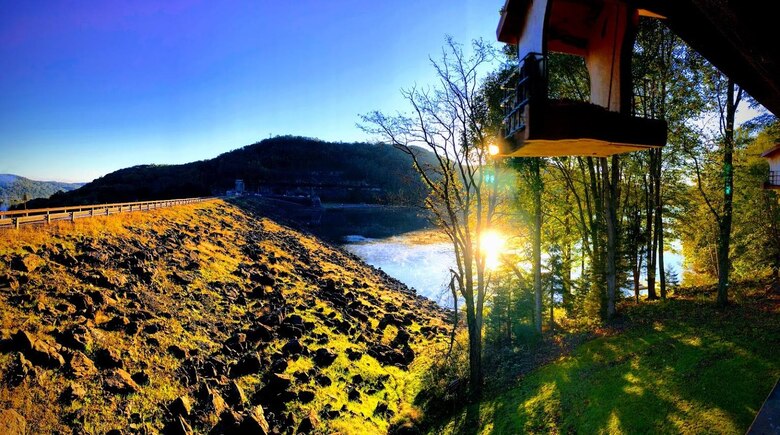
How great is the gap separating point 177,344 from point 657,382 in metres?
15.2

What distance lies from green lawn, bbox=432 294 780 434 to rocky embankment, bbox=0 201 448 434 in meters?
5.14

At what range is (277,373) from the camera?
13.8 m

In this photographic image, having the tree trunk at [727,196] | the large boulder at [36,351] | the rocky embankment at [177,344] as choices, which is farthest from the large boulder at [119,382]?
the tree trunk at [727,196]

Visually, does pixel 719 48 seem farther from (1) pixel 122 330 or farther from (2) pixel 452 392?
(1) pixel 122 330

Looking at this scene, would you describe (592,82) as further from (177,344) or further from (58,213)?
(58,213)

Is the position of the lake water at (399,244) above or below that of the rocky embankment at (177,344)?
below

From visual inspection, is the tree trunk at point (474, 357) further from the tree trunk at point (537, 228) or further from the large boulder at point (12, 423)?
the large boulder at point (12, 423)

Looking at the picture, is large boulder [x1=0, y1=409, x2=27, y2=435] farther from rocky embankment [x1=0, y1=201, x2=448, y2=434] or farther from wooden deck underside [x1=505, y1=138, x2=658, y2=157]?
wooden deck underside [x1=505, y1=138, x2=658, y2=157]

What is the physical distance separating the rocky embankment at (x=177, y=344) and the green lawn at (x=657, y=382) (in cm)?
514

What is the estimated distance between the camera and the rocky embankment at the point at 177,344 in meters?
10.1

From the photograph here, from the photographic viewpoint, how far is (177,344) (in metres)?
13.7

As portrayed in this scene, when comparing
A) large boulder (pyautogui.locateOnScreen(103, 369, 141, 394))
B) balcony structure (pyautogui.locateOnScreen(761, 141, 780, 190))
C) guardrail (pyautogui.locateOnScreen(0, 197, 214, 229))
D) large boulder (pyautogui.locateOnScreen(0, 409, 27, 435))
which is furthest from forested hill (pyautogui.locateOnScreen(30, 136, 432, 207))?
large boulder (pyautogui.locateOnScreen(0, 409, 27, 435))

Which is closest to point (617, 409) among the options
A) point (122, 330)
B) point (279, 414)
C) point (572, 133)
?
point (572, 133)

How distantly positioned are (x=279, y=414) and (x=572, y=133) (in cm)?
1265
